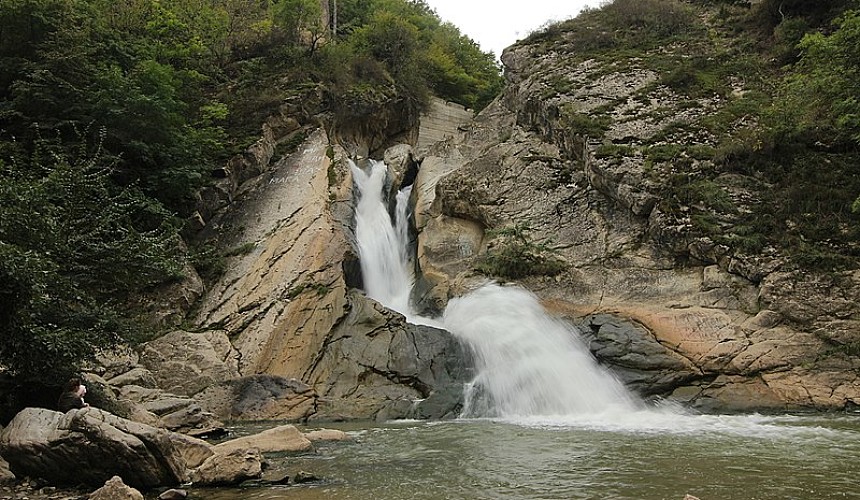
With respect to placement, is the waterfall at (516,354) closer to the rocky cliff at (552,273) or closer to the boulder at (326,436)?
the rocky cliff at (552,273)

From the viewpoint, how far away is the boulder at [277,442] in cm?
1020

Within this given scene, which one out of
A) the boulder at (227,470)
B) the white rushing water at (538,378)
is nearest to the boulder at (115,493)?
the boulder at (227,470)

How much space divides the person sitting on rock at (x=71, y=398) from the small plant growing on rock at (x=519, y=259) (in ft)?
41.9

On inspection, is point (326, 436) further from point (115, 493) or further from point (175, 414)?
point (115, 493)

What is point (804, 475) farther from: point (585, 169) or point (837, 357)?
point (585, 169)

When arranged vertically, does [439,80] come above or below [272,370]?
above

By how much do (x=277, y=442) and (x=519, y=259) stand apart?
11.2 meters

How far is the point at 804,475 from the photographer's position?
24.9 feet

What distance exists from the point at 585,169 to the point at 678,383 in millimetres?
9543

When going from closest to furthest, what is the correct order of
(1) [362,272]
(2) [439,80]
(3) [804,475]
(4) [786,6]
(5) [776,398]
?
(3) [804,475] → (5) [776,398] → (1) [362,272] → (4) [786,6] → (2) [439,80]

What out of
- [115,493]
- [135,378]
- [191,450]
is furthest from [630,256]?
[115,493]

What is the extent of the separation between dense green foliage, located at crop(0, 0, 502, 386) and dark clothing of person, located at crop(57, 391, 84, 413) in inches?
15.8

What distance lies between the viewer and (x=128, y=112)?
66.7 feet

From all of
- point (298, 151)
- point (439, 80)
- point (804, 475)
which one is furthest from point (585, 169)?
point (439, 80)
